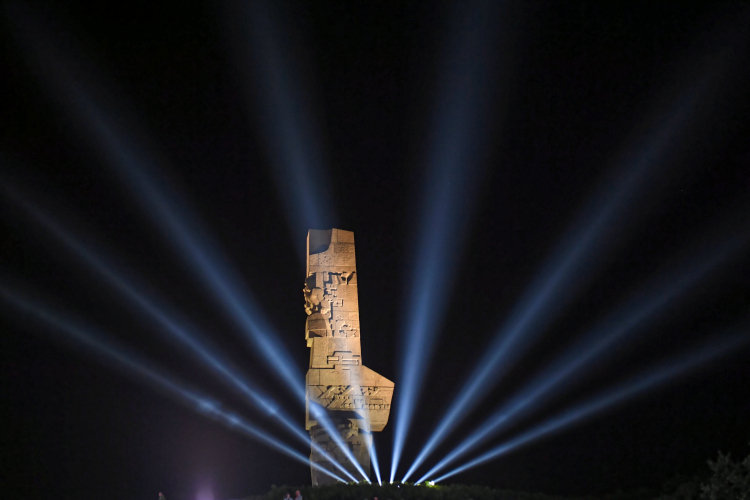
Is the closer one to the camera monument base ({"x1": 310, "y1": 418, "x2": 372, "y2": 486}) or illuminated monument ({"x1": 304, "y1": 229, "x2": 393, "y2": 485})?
monument base ({"x1": 310, "y1": 418, "x2": 372, "y2": 486})

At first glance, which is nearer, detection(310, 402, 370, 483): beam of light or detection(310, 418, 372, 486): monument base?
detection(310, 418, 372, 486): monument base

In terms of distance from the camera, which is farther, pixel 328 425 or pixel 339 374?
pixel 339 374

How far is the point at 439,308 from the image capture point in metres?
20.4

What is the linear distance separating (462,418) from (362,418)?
24.2 feet

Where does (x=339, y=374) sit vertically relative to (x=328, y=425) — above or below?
above

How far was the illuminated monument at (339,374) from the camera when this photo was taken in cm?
1275

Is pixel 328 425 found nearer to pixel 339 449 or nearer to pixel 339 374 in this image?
pixel 339 449

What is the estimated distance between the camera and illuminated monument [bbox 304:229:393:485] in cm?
1275

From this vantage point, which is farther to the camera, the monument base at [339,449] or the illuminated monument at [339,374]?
the illuminated monument at [339,374]

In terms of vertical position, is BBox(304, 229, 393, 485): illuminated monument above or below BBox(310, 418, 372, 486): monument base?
above

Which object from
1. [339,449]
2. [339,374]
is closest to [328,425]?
[339,449]

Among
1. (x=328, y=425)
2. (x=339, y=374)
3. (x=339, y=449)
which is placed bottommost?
(x=339, y=449)

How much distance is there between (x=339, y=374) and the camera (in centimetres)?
1297

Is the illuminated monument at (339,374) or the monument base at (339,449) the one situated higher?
the illuminated monument at (339,374)
